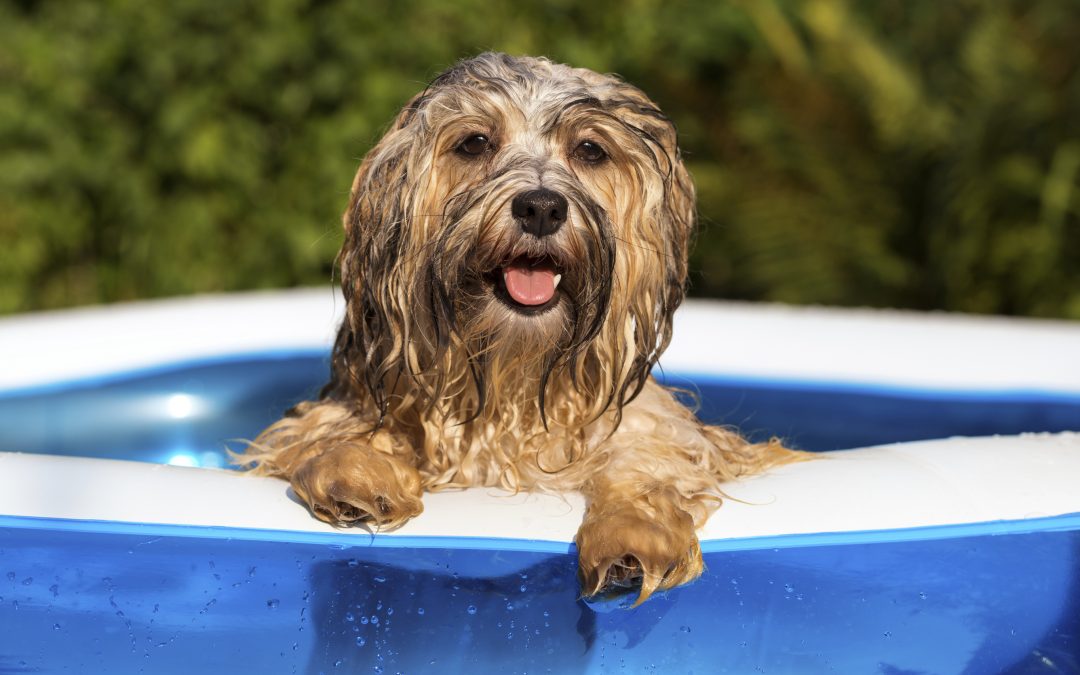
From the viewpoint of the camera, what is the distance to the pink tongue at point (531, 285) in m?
3.18

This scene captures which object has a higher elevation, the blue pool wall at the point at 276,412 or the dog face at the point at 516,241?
the blue pool wall at the point at 276,412

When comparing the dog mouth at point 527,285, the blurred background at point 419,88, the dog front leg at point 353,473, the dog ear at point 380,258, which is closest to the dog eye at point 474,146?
the dog ear at point 380,258

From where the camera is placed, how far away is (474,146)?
332 cm

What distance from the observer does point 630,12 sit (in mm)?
8484

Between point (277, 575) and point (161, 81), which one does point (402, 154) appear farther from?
point (161, 81)

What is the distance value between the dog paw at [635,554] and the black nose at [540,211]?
0.65 m

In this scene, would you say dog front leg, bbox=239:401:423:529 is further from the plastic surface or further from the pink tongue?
the pink tongue

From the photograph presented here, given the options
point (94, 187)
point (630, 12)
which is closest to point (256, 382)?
point (94, 187)

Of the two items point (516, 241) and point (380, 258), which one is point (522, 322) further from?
point (380, 258)

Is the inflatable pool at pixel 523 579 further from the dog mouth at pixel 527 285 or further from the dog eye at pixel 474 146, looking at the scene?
the dog eye at pixel 474 146

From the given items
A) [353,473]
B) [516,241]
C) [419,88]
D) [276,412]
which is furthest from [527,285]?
[419,88]

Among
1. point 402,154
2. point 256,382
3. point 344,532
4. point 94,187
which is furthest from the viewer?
point 94,187

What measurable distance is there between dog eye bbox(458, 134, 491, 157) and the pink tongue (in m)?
0.34

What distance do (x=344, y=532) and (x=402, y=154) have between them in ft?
3.14
